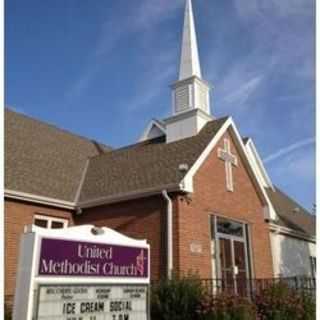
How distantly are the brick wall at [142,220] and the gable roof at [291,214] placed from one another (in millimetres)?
7081

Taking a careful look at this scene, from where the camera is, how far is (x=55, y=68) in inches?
614

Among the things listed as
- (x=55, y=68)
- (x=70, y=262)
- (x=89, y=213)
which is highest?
(x=55, y=68)

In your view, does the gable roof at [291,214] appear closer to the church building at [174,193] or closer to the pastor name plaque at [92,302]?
the church building at [174,193]

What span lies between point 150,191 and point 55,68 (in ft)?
17.4

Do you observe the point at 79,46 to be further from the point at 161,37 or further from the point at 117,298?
the point at 117,298

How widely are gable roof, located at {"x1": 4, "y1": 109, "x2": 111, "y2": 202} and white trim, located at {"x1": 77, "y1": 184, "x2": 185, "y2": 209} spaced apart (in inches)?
29.8

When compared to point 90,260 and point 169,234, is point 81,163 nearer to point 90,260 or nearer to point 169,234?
point 169,234

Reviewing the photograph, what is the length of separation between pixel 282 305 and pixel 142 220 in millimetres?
5082

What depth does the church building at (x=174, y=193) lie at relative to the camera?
1395 cm

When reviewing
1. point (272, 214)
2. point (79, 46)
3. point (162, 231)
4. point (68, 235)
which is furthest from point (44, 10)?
point (272, 214)

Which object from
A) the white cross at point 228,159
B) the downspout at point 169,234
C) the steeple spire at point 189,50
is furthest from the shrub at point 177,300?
the steeple spire at point 189,50

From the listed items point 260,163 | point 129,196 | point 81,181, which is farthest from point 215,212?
point 260,163

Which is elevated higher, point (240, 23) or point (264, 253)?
point (240, 23)

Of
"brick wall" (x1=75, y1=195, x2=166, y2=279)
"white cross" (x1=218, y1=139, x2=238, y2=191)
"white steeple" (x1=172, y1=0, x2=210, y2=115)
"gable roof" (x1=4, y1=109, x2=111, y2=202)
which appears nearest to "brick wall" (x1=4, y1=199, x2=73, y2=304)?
"gable roof" (x1=4, y1=109, x2=111, y2=202)
